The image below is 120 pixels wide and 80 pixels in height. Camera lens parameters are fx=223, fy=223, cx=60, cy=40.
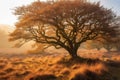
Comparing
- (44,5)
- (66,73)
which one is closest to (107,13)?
(44,5)

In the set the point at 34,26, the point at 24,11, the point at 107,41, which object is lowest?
the point at 107,41

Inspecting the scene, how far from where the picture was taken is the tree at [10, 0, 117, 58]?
27.1 metres

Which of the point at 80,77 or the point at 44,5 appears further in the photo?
the point at 44,5

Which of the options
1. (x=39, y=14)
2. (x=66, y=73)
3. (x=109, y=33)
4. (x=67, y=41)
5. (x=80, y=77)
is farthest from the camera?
(x=67, y=41)

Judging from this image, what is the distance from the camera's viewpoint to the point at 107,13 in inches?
1119

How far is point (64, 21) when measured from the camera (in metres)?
28.4

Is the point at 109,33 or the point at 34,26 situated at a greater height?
the point at 34,26

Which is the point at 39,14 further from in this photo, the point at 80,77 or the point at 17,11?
the point at 80,77

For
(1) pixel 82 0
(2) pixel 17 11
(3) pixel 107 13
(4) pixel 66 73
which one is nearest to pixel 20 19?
(2) pixel 17 11

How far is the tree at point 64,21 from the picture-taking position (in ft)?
88.8

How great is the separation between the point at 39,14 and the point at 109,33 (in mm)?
9251

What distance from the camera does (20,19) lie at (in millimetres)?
28875

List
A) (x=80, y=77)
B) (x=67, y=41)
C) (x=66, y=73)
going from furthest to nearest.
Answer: (x=67, y=41) → (x=66, y=73) → (x=80, y=77)

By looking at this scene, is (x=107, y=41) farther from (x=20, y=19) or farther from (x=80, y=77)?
(x=80, y=77)
